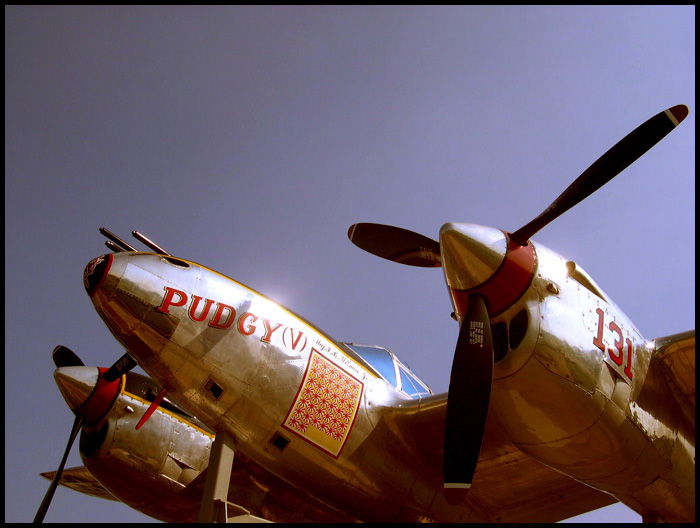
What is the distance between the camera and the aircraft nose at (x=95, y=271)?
710cm

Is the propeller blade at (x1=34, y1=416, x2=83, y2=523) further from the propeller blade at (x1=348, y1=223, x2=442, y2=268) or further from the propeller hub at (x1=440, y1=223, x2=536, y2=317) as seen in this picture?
the propeller hub at (x1=440, y1=223, x2=536, y2=317)

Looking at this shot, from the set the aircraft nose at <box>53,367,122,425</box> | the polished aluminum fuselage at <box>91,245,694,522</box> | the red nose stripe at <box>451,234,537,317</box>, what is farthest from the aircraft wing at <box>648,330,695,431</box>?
the aircraft nose at <box>53,367,122,425</box>

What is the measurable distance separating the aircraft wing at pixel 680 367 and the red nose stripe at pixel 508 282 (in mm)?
1836

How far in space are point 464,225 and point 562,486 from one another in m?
4.24

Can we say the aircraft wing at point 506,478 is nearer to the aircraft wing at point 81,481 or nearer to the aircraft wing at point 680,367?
the aircraft wing at point 680,367

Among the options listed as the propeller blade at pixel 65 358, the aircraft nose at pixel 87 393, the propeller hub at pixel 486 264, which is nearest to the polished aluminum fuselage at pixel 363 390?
the propeller hub at pixel 486 264

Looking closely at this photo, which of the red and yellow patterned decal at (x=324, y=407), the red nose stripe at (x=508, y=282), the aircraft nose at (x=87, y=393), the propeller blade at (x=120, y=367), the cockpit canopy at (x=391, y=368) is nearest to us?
the red nose stripe at (x=508, y=282)

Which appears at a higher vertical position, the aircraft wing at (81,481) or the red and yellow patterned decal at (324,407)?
the red and yellow patterned decal at (324,407)


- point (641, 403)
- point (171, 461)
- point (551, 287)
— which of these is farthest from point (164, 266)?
point (641, 403)

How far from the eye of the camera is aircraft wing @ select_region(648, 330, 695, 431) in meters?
6.71

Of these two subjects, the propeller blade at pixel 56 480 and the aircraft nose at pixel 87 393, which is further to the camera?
the aircraft nose at pixel 87 393

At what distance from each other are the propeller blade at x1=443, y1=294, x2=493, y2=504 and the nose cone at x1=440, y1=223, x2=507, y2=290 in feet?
Result: 1.68

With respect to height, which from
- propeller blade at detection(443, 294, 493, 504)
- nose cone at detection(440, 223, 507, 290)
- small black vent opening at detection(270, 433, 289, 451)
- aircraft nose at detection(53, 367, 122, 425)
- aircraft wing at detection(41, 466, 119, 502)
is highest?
nose cone at detection(440, 223, 507, 290)

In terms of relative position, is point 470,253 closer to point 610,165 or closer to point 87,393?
point 610,165
